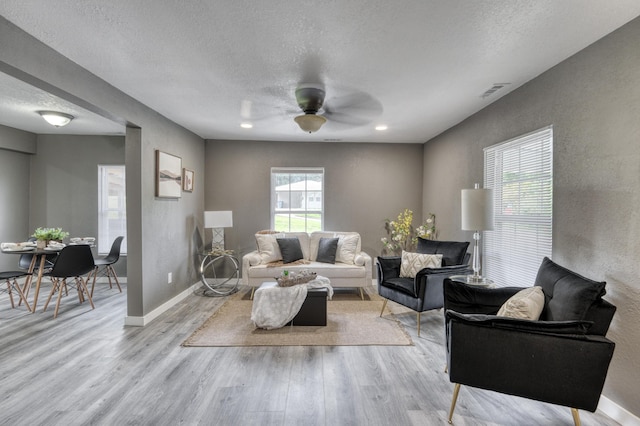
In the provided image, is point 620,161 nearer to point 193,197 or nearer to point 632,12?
point 632,12

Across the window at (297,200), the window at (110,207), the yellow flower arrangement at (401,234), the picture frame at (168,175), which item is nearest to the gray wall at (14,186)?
the window at (110,207)

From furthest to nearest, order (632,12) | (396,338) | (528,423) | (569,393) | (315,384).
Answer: (396,338) < (315,384) < (528,423) < (632,12) < (569,393)

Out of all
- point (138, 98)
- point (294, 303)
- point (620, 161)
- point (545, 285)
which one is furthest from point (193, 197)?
point (620, 161)

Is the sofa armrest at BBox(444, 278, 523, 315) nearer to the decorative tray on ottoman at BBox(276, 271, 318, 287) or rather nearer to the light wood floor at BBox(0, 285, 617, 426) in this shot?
the light wood floor at BBox(0, 285, 617, 426)

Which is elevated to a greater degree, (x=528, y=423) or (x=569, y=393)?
(x=569, y=393)

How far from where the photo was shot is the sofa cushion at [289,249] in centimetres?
481

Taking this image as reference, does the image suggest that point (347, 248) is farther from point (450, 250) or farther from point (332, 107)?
point (332, 107)

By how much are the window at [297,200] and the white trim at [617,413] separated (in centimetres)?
408

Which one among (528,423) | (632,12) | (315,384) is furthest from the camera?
(315,384)

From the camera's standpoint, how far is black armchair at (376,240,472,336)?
10.4 ft

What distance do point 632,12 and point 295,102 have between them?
2649mm

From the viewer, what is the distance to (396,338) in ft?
10.3

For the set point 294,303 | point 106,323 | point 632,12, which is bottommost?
point 106,323

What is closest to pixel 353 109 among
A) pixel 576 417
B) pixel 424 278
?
pixel 424 278
